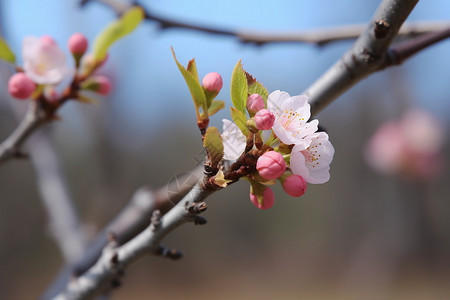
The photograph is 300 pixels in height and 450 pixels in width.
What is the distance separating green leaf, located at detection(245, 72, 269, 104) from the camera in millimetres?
477

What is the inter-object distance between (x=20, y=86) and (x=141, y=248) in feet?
1.40

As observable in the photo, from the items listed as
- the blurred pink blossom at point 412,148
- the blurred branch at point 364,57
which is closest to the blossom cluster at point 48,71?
the blurred branch at point 364,57

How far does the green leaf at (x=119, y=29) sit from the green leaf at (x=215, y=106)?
1.08 ft

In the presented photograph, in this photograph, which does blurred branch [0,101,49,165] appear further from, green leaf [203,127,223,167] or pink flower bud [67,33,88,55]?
green leaf [203,127,223,167]

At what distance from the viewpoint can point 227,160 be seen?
1.54 ft

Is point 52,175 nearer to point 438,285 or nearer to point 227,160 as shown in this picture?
point 227,160

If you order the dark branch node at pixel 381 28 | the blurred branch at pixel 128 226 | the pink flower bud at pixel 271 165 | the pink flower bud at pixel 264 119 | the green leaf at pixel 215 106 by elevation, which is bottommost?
the blurred branch at pixel 128 226

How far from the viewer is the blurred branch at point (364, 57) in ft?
1.79

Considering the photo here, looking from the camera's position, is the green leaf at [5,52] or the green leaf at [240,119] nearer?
the green leaf at [240,119]

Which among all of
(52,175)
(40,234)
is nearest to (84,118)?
(52,175)

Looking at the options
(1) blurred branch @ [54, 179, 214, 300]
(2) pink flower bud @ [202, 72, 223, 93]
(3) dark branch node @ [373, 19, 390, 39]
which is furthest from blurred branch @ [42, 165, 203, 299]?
(3) dark branch node @ [373, 19, 390, 39]

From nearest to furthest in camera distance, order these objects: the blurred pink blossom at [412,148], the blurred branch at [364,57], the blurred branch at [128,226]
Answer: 1. the blurred branch at [364,57]
2. the blurred branch at [128,226]
3. the blurred pink blossom at [412,148]

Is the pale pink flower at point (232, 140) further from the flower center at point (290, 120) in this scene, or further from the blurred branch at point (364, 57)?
the blurred branch at point (364, 57)

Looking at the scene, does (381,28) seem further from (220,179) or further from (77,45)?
(77,45)
